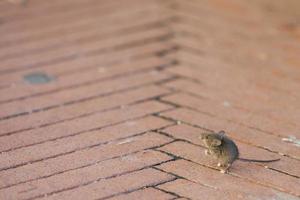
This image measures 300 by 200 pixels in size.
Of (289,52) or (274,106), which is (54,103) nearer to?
(274,106)

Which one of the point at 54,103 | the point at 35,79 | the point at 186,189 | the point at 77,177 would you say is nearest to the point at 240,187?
the point at 186,189

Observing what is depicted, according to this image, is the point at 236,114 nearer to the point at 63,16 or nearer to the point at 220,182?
the point at 220,182

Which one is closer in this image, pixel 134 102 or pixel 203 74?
pixel 134 102

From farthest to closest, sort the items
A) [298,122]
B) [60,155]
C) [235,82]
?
[235,82], [298,122], [60,155]

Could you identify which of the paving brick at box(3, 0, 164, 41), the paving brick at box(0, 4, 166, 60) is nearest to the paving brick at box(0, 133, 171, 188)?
the paving brick at box(0, 4, 166, 60)

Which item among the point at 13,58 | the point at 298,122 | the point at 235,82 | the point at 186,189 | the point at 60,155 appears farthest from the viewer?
the point at 13,58
